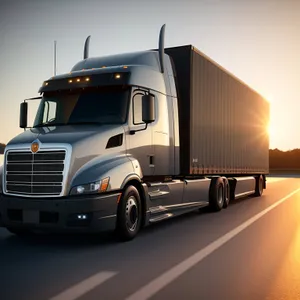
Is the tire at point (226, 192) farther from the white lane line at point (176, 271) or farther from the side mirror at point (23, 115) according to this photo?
the side mirror at point (23, 115)

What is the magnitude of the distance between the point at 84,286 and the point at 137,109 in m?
4.17

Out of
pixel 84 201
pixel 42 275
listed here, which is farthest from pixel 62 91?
pixel 42 275

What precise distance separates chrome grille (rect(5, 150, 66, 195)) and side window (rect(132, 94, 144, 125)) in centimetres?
169

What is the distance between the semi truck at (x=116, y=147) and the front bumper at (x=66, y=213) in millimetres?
16

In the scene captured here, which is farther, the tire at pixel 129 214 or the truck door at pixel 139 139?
the truck door at pixel 139 139

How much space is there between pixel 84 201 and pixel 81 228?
424mm

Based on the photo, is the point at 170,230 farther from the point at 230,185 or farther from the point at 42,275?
the point at 230,185

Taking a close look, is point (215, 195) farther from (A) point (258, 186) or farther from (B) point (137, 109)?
(A) point (258, 186)

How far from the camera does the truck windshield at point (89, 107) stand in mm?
8191

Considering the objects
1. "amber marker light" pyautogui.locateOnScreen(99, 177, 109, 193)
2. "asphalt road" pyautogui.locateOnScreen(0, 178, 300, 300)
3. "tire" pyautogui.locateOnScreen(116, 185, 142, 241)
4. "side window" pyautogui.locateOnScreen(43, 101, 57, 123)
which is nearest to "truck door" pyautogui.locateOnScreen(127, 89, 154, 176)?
"tire" pyautogui.locateOnScreen(116, 185, 142, 241)

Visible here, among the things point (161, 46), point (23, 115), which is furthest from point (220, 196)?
point (23, 115)

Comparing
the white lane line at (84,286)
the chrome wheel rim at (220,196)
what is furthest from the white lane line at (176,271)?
the chrome wheel rim at (220,196)

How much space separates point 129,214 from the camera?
7.86 metres

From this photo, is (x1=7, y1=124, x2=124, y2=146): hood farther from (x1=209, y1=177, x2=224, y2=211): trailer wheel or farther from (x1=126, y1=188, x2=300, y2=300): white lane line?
(x1=209, y1=177, x2=224, y2=211): trailer wheel
